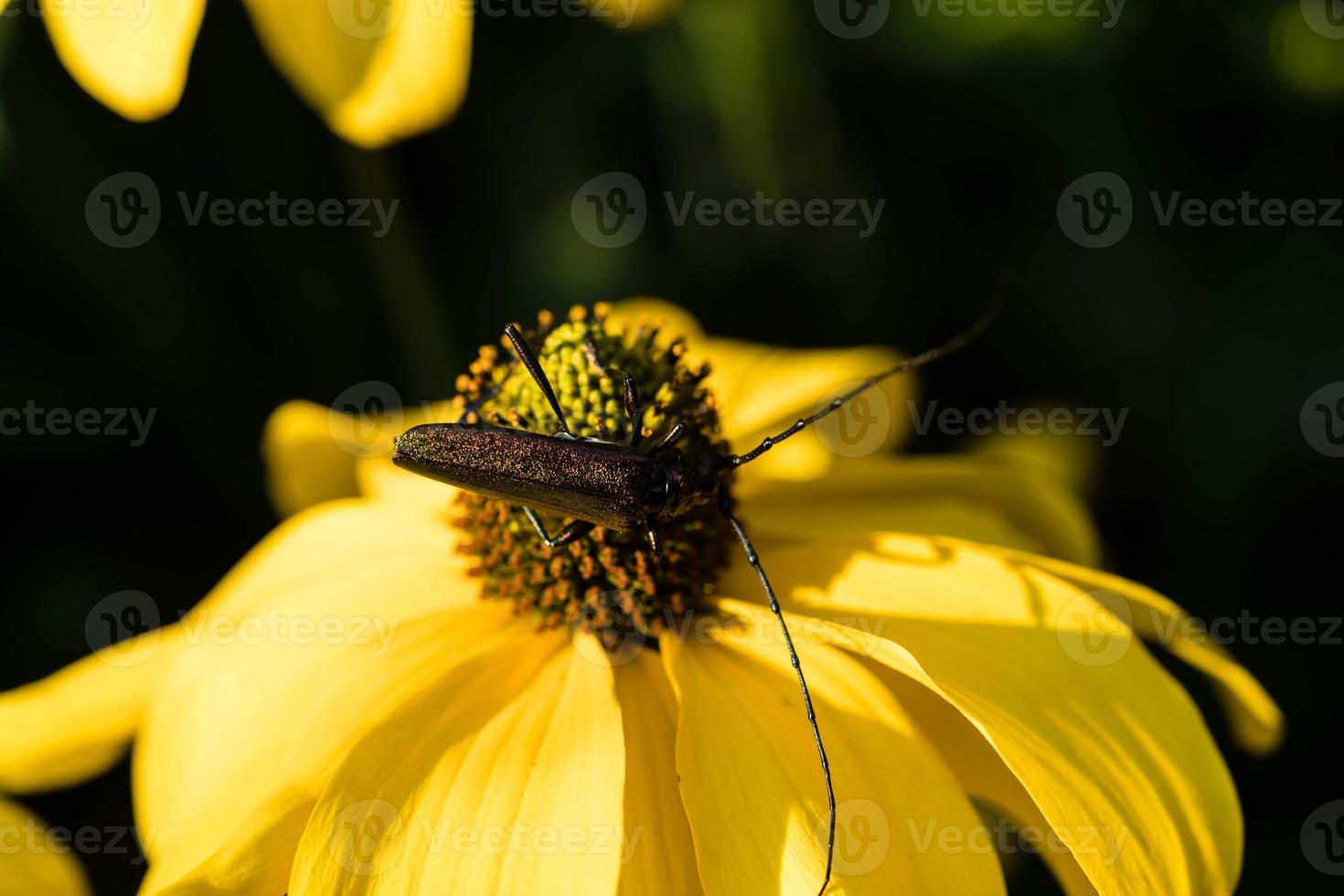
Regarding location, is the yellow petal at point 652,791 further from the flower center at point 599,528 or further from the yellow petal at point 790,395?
the yellow petal at point 790,395

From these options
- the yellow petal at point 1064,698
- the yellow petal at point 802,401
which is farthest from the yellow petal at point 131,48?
the yellow petal at point 1064,698

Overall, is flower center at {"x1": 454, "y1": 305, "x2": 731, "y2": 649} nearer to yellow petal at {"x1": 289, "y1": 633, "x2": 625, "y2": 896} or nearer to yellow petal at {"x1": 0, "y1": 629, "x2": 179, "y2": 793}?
yellow petal at {"x1": 289, "y1": 633, "x2": 625, "y2": 896}

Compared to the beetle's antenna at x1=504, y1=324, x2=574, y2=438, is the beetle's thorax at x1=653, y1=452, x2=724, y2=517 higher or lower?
lower

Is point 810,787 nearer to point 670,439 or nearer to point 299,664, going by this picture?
point 670,439

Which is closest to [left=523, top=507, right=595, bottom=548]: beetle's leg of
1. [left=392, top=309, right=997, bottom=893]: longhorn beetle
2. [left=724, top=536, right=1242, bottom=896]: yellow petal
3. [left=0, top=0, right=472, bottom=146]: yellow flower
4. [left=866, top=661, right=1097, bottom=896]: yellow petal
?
[left=392, top=309, right=997, bottom=893]: longhorn beetle

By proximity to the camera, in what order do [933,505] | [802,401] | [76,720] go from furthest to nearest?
[802,401], [933,505], [76,720]

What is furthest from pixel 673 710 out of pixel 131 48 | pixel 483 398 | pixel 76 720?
pixel 131 48

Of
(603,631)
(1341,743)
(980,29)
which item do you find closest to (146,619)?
(603,631)
